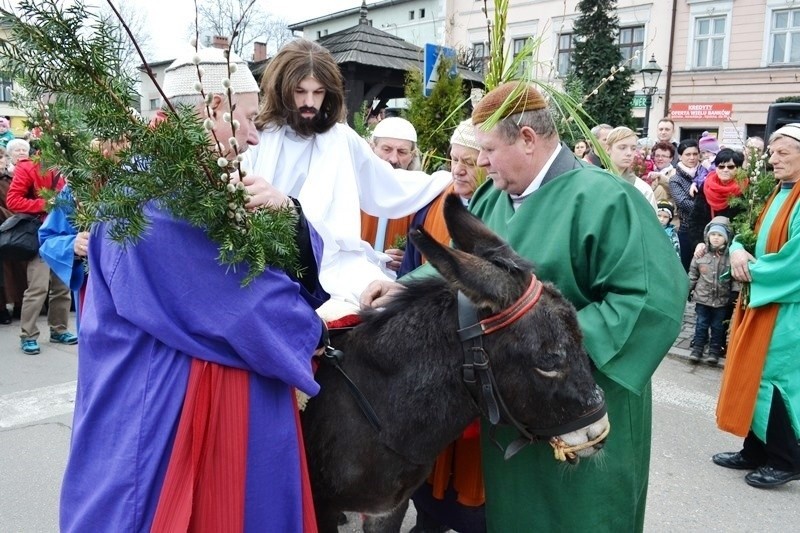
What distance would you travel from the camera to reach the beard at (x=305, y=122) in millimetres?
2756

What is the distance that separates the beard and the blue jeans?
5578 mm

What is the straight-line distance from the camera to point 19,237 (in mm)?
7512

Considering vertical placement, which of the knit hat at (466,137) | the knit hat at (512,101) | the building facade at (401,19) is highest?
the building facade at (401,19)

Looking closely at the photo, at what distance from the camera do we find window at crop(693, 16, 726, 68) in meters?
24.4

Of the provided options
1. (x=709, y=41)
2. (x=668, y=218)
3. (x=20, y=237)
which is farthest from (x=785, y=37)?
(x=20, y=237)

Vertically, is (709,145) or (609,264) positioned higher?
(709,145)

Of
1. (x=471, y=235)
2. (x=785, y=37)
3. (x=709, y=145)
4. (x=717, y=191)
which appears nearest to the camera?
(x=471, y=235)

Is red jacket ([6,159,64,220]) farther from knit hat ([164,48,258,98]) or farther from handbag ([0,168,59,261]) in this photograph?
knit hat ([164,48,258,98])

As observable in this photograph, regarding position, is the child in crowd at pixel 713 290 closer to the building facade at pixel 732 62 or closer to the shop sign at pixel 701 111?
the building facade at pixel 732 62

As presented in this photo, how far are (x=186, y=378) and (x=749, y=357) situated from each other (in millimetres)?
3861

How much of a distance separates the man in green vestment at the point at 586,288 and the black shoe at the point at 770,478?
2.44 meters

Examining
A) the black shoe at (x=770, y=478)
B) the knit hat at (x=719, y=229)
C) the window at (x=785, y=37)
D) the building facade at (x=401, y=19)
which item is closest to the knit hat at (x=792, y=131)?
the black shoe at (x=770, y=478)

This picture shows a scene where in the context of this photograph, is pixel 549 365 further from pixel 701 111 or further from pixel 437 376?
pixel 701 111

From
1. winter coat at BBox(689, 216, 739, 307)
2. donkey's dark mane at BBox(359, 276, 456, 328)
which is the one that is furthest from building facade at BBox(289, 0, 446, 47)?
donkey's dark mane at BBox(359, 276, 456, 328)
